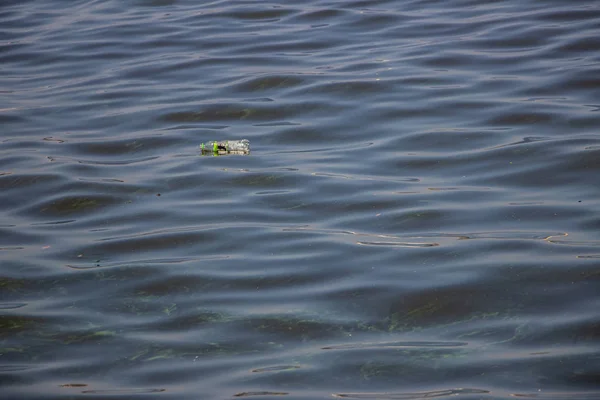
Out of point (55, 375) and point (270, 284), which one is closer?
point (55, 375)

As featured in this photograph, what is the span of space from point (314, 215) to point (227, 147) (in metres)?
1.38

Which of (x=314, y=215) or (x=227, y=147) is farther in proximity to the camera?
(x=227, y=147)

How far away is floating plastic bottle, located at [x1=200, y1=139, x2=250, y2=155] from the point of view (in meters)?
6.70

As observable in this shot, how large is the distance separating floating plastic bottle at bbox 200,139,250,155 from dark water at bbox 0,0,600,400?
9 centimetres

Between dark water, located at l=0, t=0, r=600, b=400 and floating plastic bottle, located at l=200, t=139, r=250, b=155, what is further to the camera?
floating plastic bottle, located at l=200, t=139, r=250, b=155

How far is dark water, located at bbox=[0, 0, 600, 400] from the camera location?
13.2 feet

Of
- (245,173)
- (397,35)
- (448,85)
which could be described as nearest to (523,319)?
(245,173)

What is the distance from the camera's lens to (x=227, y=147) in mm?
6762

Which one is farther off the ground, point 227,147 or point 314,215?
point 227,147

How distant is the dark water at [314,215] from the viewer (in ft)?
13.2

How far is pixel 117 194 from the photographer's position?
6148mm

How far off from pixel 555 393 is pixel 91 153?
434 centimetres

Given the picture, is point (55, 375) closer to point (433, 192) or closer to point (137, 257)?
point (137, 257)

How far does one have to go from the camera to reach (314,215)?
560cm
